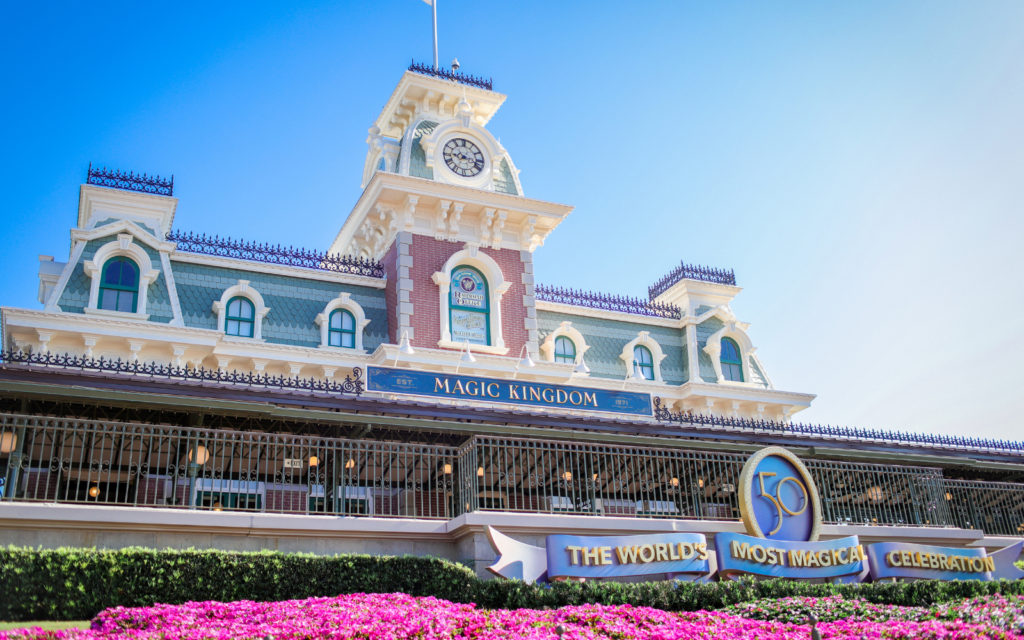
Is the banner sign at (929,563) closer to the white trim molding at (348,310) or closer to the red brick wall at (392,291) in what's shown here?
the red brick wall at (392,291)

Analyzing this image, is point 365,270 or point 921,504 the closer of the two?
point 921,504

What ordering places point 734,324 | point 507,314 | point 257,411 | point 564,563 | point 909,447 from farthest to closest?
point 734,324
point 507,314
point 909,447
point 257,411
point 564,563

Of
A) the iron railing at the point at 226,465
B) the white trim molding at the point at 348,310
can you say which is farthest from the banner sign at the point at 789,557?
the white trim molding at the point at 348,310

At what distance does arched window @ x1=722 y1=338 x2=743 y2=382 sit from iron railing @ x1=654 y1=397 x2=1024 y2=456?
9057 mm

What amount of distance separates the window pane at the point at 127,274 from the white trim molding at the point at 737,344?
19.7 m

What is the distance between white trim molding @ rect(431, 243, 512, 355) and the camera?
26664mm

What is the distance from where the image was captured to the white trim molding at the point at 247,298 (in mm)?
24953

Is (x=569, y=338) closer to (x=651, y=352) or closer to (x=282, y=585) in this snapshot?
(x=651, y=352)

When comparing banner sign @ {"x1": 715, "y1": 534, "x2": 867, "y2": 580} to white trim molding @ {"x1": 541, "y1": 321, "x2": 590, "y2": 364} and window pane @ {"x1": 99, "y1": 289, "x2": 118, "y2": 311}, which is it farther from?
window pane @ {"x1": 99, "y1": 289, "x2": 118, "y2": 311}

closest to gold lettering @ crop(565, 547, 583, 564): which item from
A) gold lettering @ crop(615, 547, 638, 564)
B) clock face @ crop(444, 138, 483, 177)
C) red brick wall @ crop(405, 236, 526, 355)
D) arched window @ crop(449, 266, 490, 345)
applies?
gold lettering @ crop(615, 547, 638, 564)

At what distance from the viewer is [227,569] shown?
11.7 meters

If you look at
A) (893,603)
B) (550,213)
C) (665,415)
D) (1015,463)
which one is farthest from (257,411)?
(1015,463)

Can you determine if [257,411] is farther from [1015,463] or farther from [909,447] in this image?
[1015,463]

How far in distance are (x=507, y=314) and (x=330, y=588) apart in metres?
16.5
